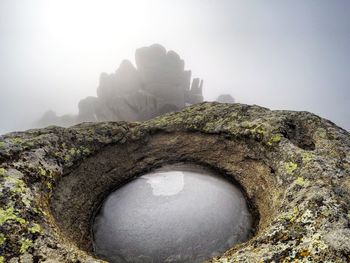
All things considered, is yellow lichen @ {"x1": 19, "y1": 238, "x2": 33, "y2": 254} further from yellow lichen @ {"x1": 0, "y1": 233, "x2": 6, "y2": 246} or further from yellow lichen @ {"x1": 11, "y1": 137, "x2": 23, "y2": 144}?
yellow lichen @ {"x1": 11, "y1": 137, "x2": 23, "y2": 144}

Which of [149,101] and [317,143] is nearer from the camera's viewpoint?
[317,143]

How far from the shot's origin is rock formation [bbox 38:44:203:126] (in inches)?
3132

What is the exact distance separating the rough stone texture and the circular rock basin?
53 centimetres

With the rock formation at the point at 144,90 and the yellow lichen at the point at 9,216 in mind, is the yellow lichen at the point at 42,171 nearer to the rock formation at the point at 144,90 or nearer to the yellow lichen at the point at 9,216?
the yellow lichen at the point at 9,216

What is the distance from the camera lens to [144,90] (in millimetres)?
86750

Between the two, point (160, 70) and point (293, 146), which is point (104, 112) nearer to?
point (160, 70)

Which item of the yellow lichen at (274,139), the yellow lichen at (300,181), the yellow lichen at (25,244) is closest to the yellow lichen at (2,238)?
the yellow lichen at (25,244)

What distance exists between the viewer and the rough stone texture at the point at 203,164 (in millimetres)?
→ 4754

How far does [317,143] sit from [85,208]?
27.8ft

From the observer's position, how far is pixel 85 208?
8672 millimetres

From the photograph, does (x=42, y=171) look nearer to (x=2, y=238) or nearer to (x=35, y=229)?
(x=35, y=229)

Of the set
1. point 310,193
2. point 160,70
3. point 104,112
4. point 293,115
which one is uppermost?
point 160,70

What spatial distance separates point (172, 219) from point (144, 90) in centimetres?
8135

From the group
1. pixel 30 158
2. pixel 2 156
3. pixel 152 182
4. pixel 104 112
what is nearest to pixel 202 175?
pixel 152 182
